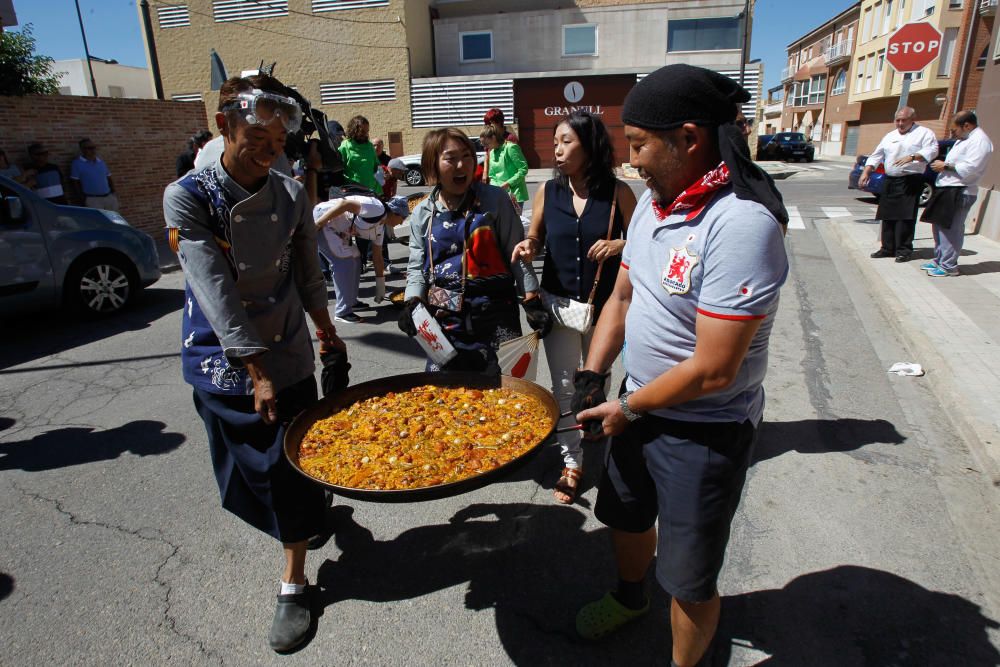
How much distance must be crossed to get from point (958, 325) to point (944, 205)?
2.42m

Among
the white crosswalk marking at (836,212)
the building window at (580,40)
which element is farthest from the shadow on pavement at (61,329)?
the building window at (580,40)

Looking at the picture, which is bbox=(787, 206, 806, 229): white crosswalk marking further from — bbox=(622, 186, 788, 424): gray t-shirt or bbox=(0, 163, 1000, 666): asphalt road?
bbox=(622, 186, 788, 424): gray t-shirt

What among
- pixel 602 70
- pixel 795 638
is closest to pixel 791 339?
pixel 795 638

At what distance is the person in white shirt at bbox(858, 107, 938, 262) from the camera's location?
8.17 metres

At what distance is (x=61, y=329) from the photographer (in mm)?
7172

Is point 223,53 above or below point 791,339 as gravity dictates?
above

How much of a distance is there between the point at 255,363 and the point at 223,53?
35380 millimetres

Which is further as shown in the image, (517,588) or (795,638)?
(517,588)

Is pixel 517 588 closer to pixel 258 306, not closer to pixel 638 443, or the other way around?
pixel 638 443

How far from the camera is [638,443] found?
85.5 inches

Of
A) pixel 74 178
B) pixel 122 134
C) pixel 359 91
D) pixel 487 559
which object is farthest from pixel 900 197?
pixel 359 91

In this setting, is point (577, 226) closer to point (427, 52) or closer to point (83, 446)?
point (83, 446)

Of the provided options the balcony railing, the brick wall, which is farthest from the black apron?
the balcony railing

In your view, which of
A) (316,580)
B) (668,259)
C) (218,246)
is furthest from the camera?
(316,580)
